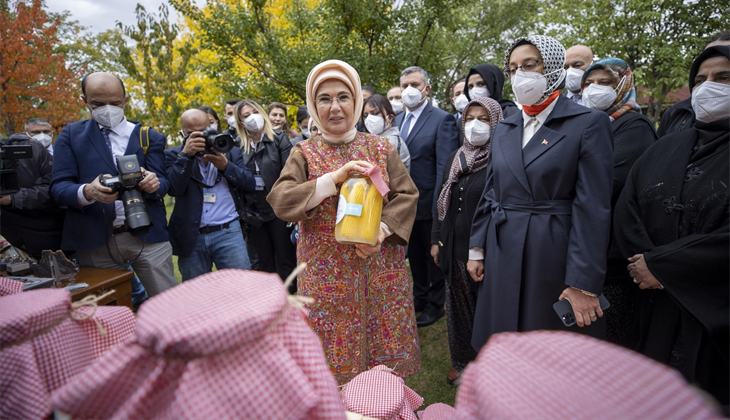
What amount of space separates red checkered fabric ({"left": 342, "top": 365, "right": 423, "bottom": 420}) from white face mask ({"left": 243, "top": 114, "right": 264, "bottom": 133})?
3.31m

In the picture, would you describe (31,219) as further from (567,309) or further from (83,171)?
(567,309)

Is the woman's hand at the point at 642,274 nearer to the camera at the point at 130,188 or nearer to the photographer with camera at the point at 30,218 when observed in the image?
the camera at the point at 130,188

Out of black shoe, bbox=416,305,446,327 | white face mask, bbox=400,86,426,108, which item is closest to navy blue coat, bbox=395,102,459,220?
white face mask, bbox=400,86,426,108

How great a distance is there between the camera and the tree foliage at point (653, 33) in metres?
10.1

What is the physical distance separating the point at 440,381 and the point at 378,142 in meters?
2.03

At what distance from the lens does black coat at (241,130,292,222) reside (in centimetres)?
379

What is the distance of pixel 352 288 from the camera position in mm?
2197

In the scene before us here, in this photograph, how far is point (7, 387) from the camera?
75cm

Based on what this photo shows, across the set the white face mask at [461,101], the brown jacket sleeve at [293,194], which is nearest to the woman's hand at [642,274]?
the brown jacket sleeve at [293,194]

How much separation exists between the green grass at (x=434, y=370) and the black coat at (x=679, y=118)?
2.46 metres

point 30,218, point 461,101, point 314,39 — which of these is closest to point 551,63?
point 461,101

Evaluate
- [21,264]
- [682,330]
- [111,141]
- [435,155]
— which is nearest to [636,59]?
[435,155]

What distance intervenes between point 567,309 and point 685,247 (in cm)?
61

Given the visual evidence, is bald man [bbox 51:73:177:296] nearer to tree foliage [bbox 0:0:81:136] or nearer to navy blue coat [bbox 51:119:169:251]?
navy blue coat [bbox 51:119:169:251]
